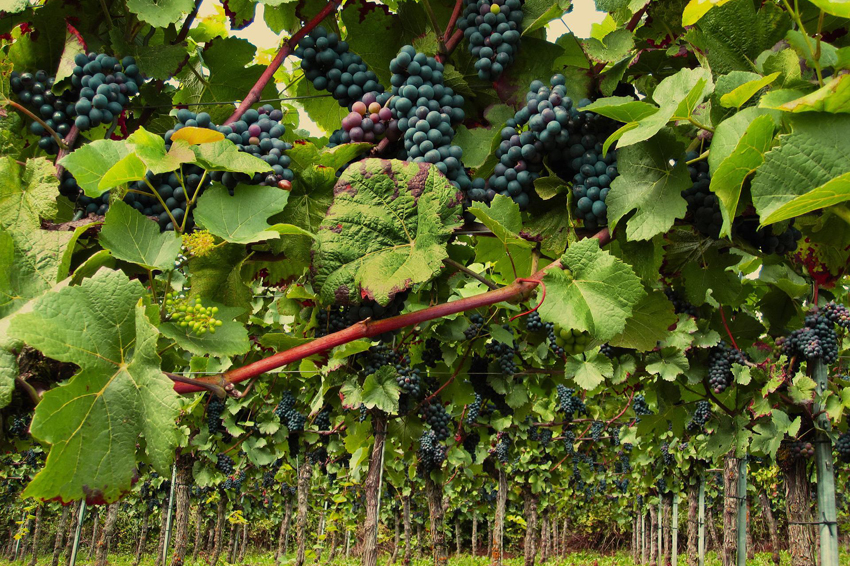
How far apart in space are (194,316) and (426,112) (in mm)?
672

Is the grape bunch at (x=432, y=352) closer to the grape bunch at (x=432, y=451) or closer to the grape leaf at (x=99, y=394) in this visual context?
the grape leaf at (x=99, y=394)

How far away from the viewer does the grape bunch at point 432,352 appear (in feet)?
13.4

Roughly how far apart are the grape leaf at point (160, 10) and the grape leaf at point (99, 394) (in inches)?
26.0

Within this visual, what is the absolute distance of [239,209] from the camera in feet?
4.22

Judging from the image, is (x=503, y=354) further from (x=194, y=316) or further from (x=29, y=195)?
(x=29, y=195)

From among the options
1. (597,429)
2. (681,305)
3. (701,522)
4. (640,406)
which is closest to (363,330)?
(681,305)

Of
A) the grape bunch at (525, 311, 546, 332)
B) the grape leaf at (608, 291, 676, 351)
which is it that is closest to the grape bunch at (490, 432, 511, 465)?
the grape bunch at (525, 311, 546, 332)

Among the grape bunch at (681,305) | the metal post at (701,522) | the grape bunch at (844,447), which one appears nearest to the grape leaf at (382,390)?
the grape bunch at (681,305)

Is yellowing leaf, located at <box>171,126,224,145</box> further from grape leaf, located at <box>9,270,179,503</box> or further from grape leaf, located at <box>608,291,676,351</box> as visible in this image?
grape leaf, located at <box>608,291,676,351</box>

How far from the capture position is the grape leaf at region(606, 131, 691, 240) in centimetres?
129

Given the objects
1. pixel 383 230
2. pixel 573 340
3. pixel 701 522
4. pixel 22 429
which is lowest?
pixel 701 522

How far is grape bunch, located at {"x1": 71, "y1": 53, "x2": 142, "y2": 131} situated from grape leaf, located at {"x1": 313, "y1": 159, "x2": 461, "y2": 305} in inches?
22.4

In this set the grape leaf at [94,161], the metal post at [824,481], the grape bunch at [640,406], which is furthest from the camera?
the grape bunch at [640,406]

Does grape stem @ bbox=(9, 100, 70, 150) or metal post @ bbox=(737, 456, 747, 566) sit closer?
grape stem @ bbox=(9, 100, 70, 150)
